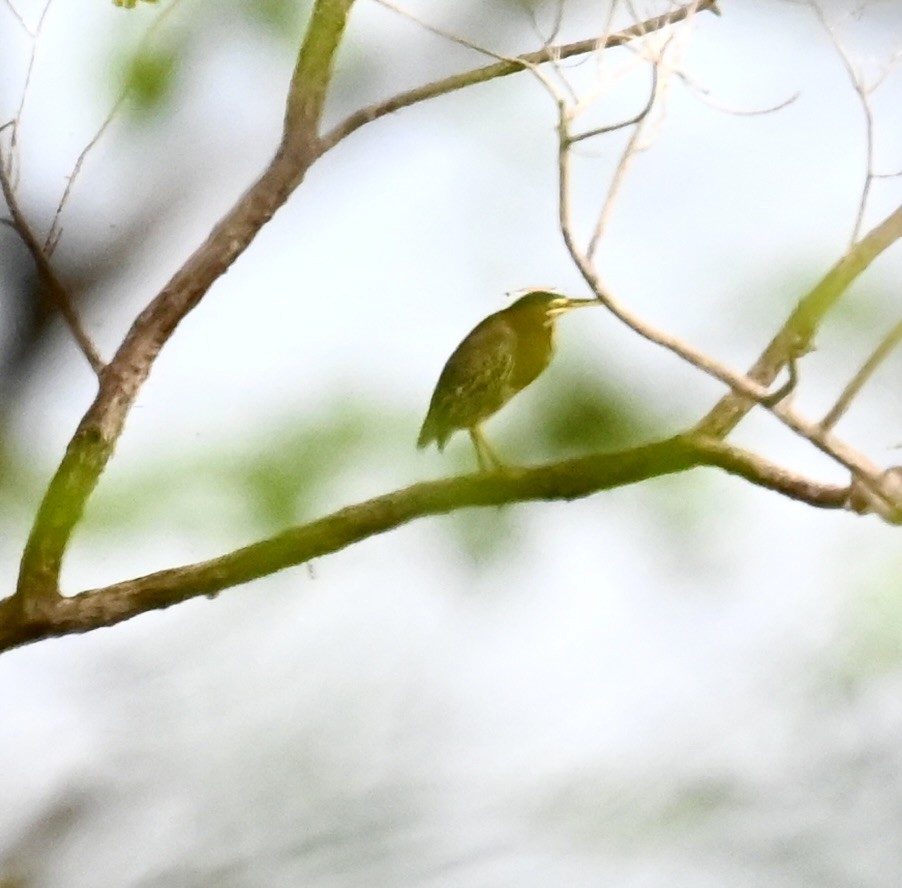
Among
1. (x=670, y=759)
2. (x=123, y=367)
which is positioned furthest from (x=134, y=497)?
(x=670, y=759)

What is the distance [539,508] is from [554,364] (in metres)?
0.13

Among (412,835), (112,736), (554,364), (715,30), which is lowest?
(412,835)

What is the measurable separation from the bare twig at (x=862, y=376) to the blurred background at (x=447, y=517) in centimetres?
2

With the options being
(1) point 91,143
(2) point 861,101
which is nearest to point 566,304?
(2) point 861,101

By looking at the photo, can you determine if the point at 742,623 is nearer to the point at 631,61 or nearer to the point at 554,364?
the point at 554,364

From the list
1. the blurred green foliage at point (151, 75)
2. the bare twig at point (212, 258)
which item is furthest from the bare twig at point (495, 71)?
the blurred green foliage at point (151, 75)

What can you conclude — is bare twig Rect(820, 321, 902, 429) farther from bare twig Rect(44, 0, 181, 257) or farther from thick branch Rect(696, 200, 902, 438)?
bare twig Rect(44, 0, 181, 257)

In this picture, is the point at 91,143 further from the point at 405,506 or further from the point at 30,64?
the point at 405,506

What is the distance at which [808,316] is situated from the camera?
57cm

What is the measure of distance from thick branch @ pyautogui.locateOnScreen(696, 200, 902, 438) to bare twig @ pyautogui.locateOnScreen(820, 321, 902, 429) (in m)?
0.03

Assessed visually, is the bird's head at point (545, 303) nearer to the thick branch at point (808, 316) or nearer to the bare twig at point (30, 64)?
the thick branch at point (808, 316)

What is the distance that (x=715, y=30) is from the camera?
724 millimetres

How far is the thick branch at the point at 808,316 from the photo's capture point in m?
0.57

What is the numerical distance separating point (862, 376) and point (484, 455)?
25 cm
